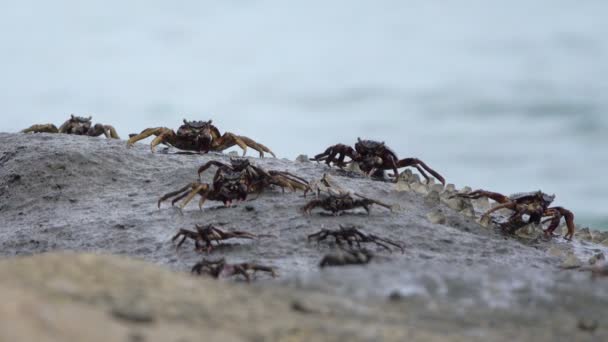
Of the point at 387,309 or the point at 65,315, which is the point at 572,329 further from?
the point at 65,315

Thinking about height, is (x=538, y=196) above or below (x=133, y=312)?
above

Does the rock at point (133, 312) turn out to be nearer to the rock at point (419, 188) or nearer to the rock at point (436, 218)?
the rock at point (436, 218)

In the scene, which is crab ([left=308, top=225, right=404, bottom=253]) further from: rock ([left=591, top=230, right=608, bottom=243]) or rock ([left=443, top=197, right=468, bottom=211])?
rock ([left=591, top=230, right=608, bottom=243])

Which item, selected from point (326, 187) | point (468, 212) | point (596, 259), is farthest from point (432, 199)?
point (596, 259)

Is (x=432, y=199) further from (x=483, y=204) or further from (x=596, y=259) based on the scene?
(x=596, y=259)

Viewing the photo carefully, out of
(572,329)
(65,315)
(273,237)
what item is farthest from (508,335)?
(273,237)

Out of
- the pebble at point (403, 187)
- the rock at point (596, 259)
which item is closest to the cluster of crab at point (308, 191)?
the pebble at point (403, 187)

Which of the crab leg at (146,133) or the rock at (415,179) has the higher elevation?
the crab leg at (146,133)
